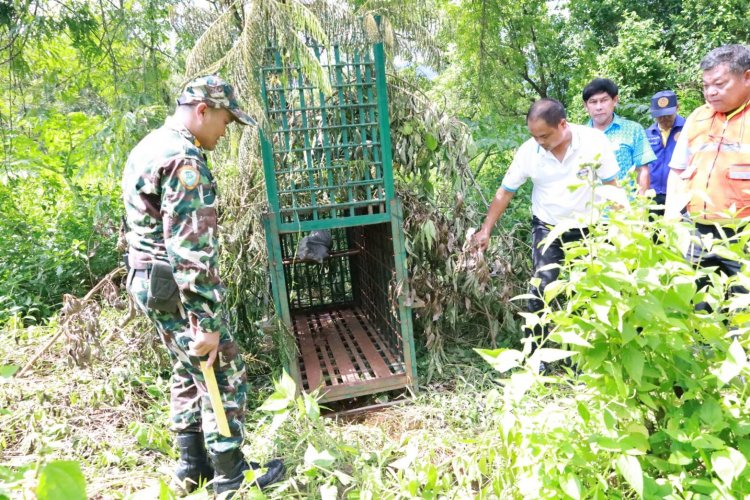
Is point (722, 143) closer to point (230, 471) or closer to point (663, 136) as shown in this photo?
point (663, 136)

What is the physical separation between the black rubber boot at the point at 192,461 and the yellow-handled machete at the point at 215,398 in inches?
13.4

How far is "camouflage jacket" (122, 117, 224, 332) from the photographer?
197 cm

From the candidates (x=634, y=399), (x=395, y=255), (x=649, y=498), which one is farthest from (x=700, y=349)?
(x=395, y=255)

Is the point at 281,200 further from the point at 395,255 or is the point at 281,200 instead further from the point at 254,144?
the point at 395,255

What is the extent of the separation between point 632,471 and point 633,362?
10.3 inches

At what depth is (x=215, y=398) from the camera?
210 centimetres

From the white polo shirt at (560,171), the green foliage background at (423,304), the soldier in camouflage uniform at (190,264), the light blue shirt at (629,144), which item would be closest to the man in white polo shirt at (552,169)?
the white polo shirt at (560,171)

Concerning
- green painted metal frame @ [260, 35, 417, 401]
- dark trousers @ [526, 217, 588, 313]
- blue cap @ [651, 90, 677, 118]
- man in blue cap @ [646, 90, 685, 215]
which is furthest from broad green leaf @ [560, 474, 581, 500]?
blue cap @ [651, 90, 677, 118]

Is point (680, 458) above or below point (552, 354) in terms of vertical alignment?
below

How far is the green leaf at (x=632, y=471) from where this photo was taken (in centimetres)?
125

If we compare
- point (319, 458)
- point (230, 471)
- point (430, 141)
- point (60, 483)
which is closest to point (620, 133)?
point (430, 141)

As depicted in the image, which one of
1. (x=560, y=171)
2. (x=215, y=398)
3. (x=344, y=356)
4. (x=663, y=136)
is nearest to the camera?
(x=215, y=398)

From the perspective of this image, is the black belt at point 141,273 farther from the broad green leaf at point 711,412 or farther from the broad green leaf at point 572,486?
the broad green leaf at point 711,412

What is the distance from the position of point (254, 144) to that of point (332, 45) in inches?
30.4
